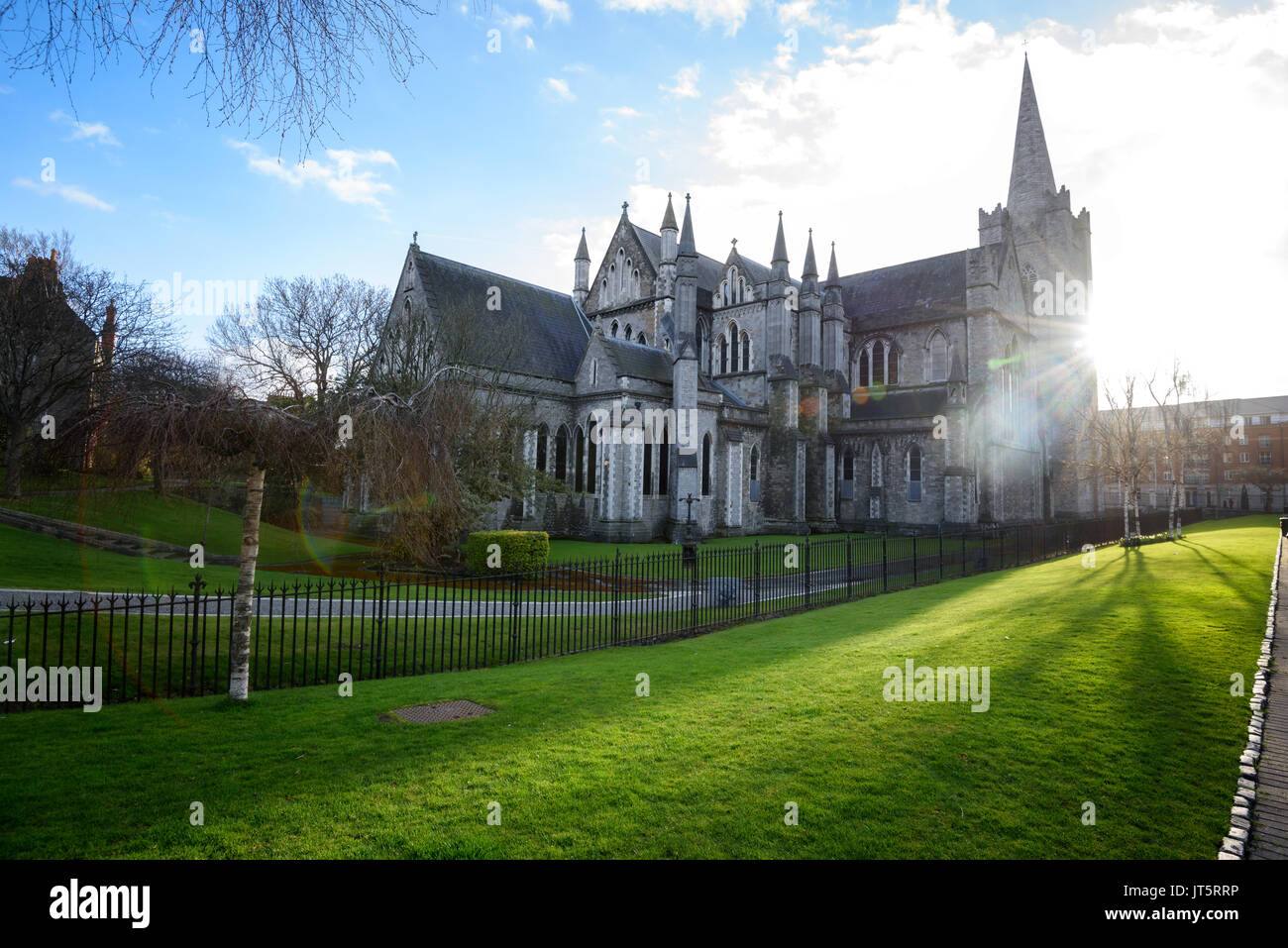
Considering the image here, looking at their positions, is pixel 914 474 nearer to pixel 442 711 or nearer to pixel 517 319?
pixel 517 319

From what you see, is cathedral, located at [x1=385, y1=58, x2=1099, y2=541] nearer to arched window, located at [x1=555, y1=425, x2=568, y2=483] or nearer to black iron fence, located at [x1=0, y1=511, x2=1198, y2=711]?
arched window, located at [x1=555, y1=425, x2=568, y2=483]

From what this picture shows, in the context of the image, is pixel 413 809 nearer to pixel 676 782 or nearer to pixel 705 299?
pixel 676 782

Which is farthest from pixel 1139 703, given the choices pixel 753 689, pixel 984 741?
pixel 753 689

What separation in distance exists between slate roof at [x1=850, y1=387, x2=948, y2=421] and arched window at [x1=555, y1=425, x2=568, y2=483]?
18.6 meters

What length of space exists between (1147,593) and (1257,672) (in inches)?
234

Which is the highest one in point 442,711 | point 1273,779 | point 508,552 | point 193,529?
point 193,529

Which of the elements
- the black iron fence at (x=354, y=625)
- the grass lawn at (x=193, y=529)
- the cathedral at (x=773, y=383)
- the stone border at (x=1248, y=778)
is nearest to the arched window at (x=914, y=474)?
the cathedral at (x=773, y=383)

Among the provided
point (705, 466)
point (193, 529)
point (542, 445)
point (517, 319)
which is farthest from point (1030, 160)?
point (193, 529)

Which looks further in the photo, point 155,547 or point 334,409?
point 155,547

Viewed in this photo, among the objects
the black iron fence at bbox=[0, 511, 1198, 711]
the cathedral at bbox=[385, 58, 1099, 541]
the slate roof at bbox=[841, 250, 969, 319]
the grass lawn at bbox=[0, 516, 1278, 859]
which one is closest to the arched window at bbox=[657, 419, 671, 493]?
the cathedral at bbox=[385, 58, 1099, 541]

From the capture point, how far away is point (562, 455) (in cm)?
3073

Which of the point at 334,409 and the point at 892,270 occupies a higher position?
the point at 892,270

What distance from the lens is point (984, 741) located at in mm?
5285

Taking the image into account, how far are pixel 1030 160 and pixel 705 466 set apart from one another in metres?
37.2
